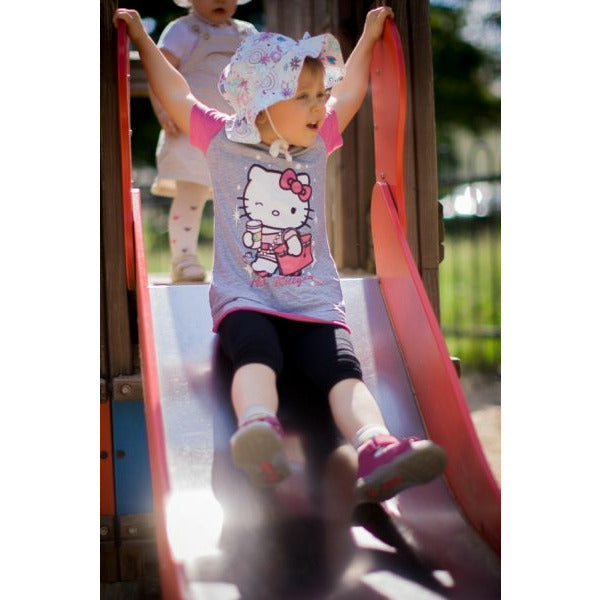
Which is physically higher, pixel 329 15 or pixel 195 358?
pixel 329 15

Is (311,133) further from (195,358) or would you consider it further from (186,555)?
(186,555)

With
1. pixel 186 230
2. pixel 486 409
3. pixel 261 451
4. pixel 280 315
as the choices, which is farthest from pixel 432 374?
pixel 486 409

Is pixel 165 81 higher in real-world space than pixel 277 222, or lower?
higher

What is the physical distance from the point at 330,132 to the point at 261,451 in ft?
3.54

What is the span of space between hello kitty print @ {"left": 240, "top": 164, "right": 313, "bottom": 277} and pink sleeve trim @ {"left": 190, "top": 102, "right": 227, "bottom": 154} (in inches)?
6.3

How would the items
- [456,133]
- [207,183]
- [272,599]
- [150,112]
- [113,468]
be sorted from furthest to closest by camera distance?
[150,112]
[456,133]
[207,183]
[113,468]
[272,599]

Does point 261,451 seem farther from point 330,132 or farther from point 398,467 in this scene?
point 330,132

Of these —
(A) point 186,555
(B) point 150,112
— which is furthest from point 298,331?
(B) point 150,112

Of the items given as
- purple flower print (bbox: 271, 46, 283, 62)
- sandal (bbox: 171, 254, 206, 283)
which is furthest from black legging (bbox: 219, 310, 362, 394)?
sandal (bbox: 171, 254, 206, 283)

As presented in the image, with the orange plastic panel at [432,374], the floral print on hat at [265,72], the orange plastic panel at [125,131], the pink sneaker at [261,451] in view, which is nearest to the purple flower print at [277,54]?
the floral print on hat at [265,72]

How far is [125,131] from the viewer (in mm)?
2352

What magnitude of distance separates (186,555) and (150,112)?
43.6ft

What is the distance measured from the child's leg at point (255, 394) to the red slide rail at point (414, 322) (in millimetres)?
443

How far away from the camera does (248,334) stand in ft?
6.77
